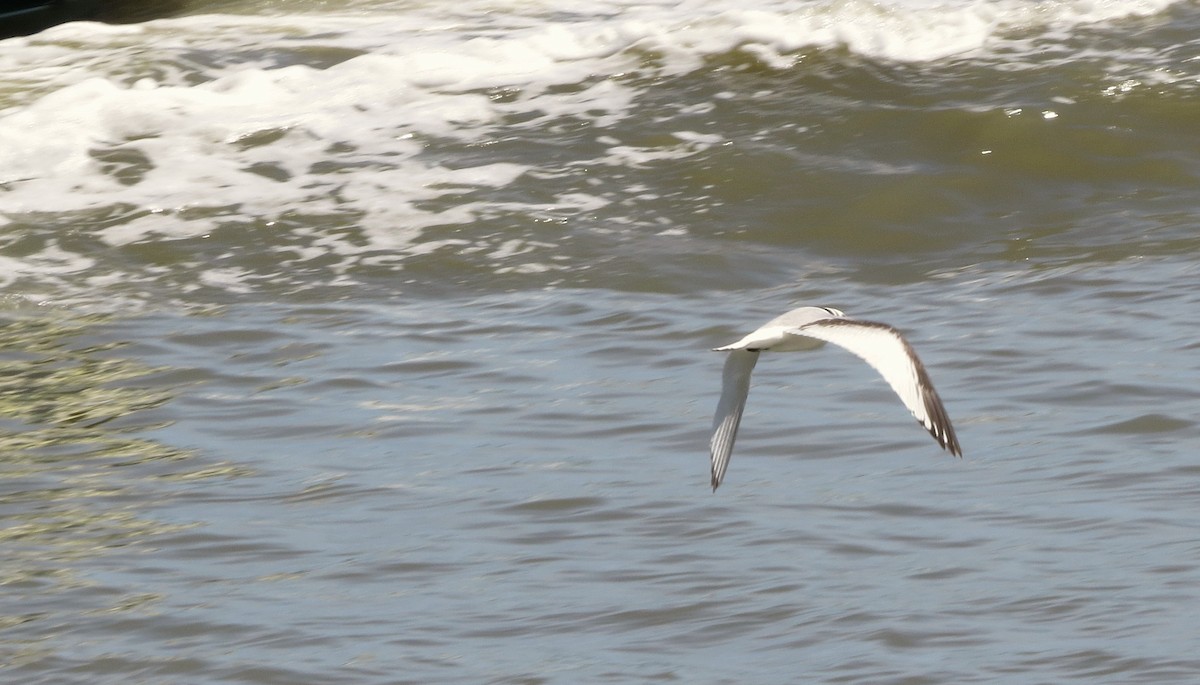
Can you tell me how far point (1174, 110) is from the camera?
30.5ft

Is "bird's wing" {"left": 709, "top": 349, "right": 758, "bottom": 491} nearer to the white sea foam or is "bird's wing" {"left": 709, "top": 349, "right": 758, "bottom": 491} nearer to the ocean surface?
the ocean surface

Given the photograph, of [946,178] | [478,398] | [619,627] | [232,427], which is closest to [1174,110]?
[946,178]

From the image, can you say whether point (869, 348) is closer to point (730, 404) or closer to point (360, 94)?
point (730, 404)

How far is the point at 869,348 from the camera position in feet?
12.6

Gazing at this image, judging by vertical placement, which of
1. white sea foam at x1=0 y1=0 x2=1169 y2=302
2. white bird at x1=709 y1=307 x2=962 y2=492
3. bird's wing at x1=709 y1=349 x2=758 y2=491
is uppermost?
white bird at x1=709 y1=307 x2=962 y2=492

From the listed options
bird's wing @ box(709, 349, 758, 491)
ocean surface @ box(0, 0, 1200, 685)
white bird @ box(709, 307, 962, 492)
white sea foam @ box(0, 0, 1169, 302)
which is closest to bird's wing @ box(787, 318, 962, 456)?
white bird @ box(709, 307, 962, 492)

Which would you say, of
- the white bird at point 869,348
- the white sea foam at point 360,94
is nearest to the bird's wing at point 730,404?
the white bird at point 869,348

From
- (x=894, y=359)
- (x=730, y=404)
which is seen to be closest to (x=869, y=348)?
(x=894, y=359)

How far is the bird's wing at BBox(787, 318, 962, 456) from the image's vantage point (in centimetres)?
369

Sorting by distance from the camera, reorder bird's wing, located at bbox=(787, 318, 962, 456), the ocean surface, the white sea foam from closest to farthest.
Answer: bird's wing, located at bbox=(787, 318, 962, 456)
the ocean surface
the white sea foam

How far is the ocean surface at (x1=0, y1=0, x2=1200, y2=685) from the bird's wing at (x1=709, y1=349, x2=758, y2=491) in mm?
349

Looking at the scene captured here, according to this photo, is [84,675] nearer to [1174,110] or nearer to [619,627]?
[619,627]

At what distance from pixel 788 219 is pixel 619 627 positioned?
4413 mm

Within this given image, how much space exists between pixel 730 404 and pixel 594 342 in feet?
7.87
